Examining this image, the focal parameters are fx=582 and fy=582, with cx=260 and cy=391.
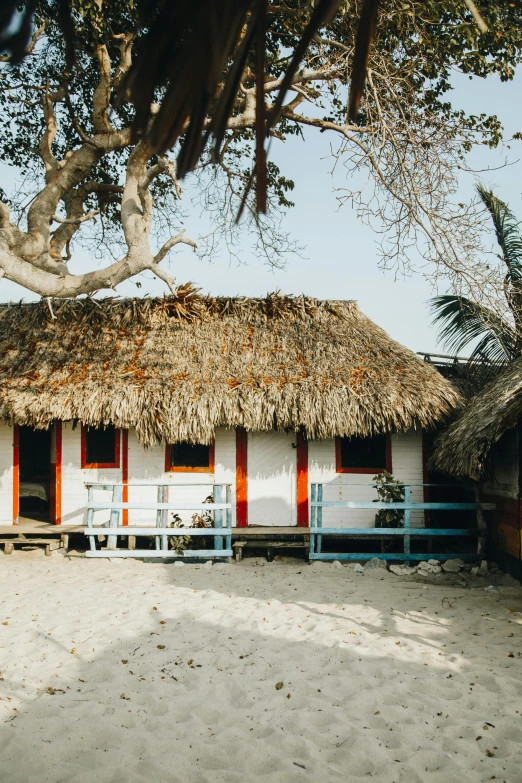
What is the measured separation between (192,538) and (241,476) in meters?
1.40

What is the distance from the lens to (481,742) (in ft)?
12.5

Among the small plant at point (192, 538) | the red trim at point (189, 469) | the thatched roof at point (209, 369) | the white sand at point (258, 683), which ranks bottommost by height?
the white sand at point (258, 683)

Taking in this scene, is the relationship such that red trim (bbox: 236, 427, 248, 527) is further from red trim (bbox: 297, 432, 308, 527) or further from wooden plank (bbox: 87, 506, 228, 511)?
wooden plank (bbox: 87, 506, 228, 511)

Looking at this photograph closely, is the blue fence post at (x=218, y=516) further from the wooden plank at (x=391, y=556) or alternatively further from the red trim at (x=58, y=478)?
the red trim at (x=58, y=478)

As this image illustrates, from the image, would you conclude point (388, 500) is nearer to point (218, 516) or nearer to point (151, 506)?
point (218, 516)

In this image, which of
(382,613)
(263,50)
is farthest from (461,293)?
(263,50)

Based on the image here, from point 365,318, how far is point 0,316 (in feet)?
25.3

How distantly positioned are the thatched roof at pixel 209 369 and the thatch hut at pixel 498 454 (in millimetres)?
1032

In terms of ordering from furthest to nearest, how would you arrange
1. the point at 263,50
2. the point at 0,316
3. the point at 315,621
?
1. the point at 0,316
2. the point at 315,621
3. the point at 263,50

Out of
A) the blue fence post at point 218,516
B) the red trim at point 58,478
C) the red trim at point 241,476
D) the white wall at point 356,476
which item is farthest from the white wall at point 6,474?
the white wall at point 356,476

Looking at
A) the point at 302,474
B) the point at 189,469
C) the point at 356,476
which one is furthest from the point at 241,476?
the point at 356,476

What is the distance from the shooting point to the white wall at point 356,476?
10422 millimetres

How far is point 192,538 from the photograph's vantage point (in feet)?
32.6

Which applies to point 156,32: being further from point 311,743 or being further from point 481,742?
point 481,742
